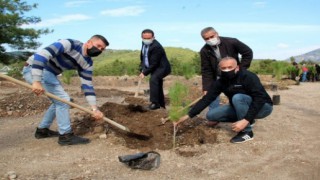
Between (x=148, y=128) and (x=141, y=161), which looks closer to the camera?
(x=141, y=161)

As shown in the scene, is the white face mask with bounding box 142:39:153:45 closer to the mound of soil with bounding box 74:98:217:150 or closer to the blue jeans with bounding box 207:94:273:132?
the mound of soil with bounding box 74:98:217:150

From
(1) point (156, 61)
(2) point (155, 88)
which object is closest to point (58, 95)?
(2) point (155, 88)

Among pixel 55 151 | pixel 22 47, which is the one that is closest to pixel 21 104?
pixel 55 151

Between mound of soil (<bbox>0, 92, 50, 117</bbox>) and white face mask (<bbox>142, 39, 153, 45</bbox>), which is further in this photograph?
mound of soil (<bbox>0, 92, 50, 117</bbox>)

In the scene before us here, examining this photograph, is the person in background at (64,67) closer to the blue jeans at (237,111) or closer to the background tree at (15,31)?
the blue jeans at (237,111)

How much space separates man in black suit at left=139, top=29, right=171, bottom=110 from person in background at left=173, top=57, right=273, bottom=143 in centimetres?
204

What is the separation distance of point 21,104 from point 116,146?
13.8 ft

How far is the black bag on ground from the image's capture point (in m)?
4.00

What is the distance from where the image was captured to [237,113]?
4965 millimetres

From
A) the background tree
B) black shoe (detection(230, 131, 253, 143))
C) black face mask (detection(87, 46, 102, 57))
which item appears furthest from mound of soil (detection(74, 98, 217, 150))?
the background tree

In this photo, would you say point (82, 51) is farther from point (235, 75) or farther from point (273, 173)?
point (273, 173)

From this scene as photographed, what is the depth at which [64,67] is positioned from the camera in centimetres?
487

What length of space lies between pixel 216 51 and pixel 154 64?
5.48 ft

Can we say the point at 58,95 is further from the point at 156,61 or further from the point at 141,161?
the point at 156,61
